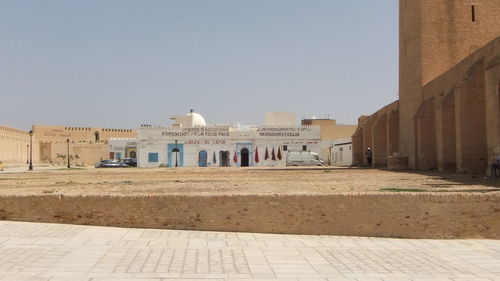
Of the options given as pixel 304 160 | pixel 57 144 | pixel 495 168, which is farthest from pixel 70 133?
pixel 495 168

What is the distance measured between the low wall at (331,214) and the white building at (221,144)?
36.0 m

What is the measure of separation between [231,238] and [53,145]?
65.8 m

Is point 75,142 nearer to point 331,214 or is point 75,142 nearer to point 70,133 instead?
point 70,133

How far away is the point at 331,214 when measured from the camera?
28.7 feet

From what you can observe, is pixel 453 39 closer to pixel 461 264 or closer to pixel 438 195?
pixel 438 195

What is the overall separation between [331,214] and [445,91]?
550 inches

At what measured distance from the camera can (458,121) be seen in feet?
60.2

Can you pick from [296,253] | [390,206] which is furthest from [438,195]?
[296,253]

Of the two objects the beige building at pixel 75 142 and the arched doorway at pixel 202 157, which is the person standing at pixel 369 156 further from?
the beige building at pixel 75 142

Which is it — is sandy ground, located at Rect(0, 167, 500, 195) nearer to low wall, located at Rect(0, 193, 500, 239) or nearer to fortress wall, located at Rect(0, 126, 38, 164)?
low wall, located at Rect(0, 193, 500, 239)

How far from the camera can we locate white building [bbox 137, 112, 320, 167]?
44781 millimetres

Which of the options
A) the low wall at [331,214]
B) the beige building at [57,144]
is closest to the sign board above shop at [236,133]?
the beige building at [57,144]

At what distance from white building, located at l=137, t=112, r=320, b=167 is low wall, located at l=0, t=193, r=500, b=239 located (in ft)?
118

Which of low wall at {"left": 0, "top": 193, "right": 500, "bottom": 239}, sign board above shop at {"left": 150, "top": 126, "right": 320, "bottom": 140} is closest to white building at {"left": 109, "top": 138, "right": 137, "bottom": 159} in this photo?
sign board above shop at {"left": 150, "top": 126, "right": 320, "bottom": 140}
